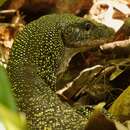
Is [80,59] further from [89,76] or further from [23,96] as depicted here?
[23,96]

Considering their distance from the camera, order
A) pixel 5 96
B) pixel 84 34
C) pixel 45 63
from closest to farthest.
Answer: pixel 5 96, pixel 45 63, pixel 84 34

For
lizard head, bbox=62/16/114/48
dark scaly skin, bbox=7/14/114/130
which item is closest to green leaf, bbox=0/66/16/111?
dark scaly skin, bbox=7/14/114/130

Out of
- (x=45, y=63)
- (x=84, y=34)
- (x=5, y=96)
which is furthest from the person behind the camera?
(x=84, y=34)

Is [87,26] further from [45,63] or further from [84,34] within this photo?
[45,63]

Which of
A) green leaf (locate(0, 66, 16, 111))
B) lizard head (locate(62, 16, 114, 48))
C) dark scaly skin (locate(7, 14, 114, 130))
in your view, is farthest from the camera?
lizard head (locate(62, 16, 114, 48))

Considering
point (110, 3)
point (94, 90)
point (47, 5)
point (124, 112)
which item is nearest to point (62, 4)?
point (47, 5)

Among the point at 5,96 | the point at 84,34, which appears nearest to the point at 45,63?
the point at 84,34

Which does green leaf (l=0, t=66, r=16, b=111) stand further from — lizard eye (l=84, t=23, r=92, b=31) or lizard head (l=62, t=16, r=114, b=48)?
lizard eye (l=84, t=23, r=92, b=31)
